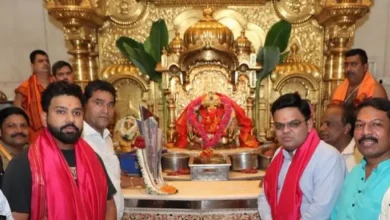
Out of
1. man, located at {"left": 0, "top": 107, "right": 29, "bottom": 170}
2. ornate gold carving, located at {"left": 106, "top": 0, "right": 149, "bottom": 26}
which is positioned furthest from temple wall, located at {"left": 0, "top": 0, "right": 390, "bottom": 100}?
man, located at {"left": 0, "top": 107, "right": 29, "bottom": 170}

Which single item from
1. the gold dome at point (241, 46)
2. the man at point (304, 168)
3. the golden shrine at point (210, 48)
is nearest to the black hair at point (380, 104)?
the man at point (304, 168)

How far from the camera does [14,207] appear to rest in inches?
63.8

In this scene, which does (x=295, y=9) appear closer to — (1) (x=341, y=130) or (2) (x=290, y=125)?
(1) (x=341, y=130)

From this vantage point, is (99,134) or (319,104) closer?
(99,134)

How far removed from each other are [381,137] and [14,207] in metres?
1.63

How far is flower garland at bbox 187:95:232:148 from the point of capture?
13.6 ft

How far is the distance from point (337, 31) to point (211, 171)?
8.62ft

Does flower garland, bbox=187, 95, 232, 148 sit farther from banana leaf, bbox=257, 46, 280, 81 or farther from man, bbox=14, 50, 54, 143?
man, bbox=14, 50, 54, 143

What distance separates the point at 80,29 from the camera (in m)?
4.78

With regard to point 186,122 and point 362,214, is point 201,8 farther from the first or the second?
point 362,214

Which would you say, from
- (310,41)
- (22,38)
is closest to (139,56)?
(22,38)

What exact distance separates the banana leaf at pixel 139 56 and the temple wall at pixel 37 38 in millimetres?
1259

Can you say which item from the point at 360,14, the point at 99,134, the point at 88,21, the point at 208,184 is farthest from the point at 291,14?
the point at 99,134

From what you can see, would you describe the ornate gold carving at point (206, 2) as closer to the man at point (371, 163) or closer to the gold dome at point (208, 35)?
the gold dome at point (208, 35)
